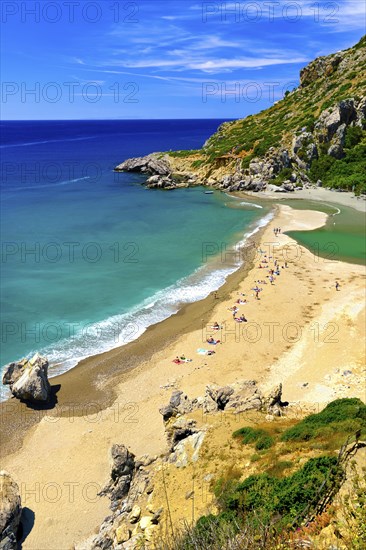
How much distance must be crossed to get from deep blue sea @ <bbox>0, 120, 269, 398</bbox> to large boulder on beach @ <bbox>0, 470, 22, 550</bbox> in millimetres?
10796

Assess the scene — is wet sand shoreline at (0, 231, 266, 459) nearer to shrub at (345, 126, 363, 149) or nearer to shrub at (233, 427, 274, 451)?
shrub at (233, 427, 274, 451)

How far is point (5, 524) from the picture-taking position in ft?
48.9

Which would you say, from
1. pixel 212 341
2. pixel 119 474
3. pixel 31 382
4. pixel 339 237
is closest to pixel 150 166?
pixel 339 237

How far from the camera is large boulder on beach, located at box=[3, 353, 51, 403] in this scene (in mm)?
22547

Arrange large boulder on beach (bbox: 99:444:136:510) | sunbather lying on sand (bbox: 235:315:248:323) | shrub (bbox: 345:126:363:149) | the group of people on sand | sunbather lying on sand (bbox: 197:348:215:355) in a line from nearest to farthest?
large boulder on beach (bbox: 99:444:136:510), sunbather lying on sand (bbox: 197:348:215:355), the group of people on sand, sunbather lying on sand (bbox: 235:315:248:323), shrub (bbox: 345:126:363:149)

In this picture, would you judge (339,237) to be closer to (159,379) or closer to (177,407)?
(159,379)

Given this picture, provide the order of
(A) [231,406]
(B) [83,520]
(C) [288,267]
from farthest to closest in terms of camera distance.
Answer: (C) [288,267], (A) [231,406], (B) [83,520]

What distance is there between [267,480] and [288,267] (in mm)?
32389

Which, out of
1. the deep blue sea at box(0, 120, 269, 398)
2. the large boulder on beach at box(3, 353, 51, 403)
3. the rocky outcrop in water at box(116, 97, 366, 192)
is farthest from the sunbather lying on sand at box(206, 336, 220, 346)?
the rocky outcrop in water at box(116, 97, 366, 192)

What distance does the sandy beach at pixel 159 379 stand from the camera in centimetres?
1766

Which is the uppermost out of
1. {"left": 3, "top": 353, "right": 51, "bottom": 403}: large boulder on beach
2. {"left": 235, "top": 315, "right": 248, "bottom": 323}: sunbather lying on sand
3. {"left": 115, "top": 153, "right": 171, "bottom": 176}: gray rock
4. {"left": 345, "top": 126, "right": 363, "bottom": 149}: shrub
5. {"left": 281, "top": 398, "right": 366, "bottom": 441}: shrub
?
{"left": 345, "top": 126, "right": 363, "bottom": 149}: shrub

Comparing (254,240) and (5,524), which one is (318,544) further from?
(254,240)

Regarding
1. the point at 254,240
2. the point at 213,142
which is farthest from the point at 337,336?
the point at 213,142

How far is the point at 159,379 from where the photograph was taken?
25109 mm
